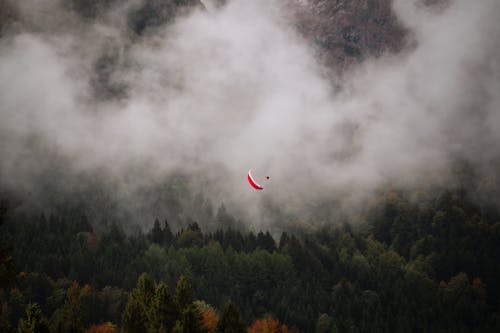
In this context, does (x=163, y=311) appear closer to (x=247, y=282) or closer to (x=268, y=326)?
(x=268, y=326)

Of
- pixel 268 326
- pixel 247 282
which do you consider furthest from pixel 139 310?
pixel 247 282

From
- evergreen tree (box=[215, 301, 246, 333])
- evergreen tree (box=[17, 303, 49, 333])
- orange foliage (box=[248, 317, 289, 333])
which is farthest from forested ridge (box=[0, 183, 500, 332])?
evergreen tree (box=[17, 303, 49, 333])

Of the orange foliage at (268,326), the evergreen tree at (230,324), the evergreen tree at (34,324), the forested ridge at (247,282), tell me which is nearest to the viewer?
the evergreen tree at (34,324)

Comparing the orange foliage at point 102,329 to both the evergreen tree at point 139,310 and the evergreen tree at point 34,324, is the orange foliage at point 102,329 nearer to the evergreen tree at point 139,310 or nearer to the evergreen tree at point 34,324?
the evergreen tree at point 139,310

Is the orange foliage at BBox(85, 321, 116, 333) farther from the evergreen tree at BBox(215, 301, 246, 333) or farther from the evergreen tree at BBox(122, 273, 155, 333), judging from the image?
the evergreen tree at BBox(215, 301, 246, 333)

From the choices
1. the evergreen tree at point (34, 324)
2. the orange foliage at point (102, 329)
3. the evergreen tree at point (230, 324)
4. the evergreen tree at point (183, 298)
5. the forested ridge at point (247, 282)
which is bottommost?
the evergreen tree at point (34, 324)

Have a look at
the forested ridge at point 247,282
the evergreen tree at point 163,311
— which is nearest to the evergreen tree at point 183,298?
the evergreen tree at point 163,311

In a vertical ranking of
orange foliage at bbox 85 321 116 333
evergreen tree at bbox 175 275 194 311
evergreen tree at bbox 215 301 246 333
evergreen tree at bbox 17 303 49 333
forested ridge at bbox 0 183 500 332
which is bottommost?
evergreen tree at bbox 17 303 49 333

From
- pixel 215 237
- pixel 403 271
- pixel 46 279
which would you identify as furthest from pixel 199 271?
pixel 403 271

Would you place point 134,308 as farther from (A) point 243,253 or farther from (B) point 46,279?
(A) point 243,253
